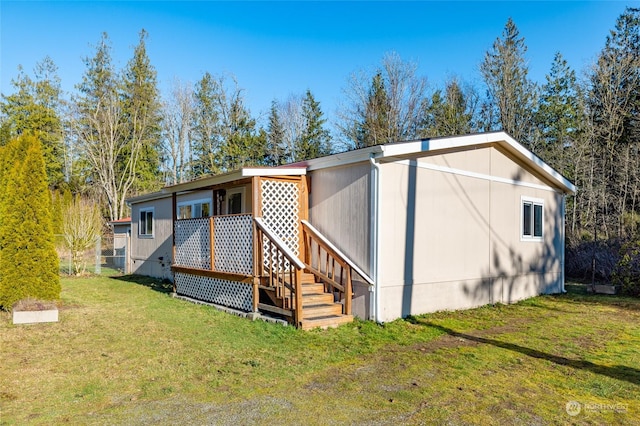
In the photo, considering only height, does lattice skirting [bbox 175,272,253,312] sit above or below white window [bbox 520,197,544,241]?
below

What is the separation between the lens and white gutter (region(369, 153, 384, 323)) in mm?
7343

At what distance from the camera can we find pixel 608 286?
11.9 meters

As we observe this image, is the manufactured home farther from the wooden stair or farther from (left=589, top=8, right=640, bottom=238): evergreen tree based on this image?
(left=589, top=8, right=640, bottom=238): evergreen tree

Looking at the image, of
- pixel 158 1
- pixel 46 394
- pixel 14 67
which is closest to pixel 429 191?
pixel 46 394

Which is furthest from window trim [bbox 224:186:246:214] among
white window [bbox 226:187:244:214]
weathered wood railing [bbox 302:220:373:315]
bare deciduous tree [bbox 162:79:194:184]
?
bare deciduous tree [bbox 162:79:194:184]

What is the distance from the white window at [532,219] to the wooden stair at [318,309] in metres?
5.93

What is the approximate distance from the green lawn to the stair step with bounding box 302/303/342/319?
19.1 inches

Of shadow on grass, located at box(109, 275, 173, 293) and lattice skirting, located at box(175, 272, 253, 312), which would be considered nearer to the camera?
lattice skirting, located at box(175, 272, 253, 312)

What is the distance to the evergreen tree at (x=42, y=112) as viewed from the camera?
29828 millimetres

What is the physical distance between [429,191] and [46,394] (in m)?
6.84

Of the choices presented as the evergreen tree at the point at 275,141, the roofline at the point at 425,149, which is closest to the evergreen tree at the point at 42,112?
the evergreen tree at the point at 275,141

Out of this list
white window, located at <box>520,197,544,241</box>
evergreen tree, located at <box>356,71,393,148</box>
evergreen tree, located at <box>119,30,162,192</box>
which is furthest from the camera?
evergreen tree, located at <box>119,30,162,192</box>

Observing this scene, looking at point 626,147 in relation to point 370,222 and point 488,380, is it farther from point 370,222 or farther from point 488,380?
point 488,380

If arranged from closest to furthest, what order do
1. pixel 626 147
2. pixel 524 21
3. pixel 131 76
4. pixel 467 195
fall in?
pixel 467 195, pixel 626 147, pixel 524 21, pixel 131 76
